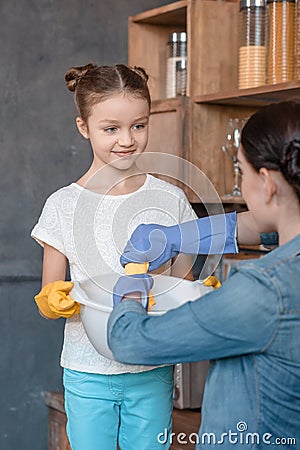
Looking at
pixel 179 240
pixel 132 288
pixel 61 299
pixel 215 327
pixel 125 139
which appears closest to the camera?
pixel 215 327

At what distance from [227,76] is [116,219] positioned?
1017 millimetres

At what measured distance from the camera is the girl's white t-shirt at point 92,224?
1696 millimetres

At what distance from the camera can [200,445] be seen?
1.17m

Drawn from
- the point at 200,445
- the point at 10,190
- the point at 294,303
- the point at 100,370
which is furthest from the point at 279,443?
the point at 10,190

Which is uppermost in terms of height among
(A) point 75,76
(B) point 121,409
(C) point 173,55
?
(C) point 173,55

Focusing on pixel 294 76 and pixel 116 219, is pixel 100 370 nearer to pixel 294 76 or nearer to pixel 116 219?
Answer: pixel 116 219

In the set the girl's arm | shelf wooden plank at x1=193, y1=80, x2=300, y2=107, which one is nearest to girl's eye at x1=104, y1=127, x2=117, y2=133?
the girl's arm

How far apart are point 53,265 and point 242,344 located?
28.4 inches

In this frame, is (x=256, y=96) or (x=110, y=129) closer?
(x=110, y=129)

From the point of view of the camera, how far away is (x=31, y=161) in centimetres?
291

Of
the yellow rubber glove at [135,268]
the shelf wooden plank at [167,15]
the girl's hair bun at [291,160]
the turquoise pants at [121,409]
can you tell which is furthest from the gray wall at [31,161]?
the girl's hair bun at [291,160]

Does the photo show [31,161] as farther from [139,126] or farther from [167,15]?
[139,126]

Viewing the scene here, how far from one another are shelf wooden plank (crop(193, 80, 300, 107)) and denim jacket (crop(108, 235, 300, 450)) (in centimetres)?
106

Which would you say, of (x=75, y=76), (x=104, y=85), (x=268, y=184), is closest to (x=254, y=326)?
(x=268, y=184)
